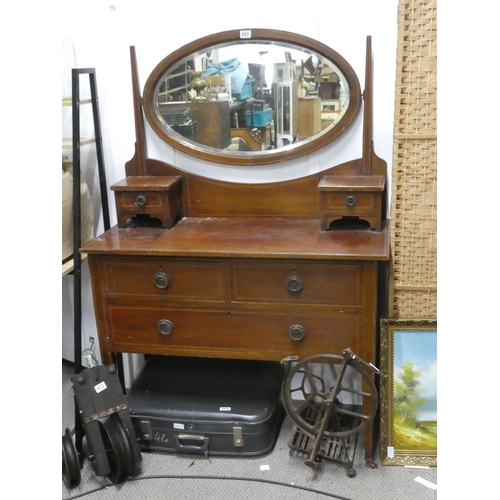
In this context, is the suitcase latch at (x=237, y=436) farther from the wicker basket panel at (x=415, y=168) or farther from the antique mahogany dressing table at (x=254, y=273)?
the wicker basket panel at (x=415, y=168)

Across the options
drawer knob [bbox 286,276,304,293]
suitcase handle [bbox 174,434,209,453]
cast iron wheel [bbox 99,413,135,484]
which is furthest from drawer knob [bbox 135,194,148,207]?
suitcase handle [bbox 174,434,209,453]

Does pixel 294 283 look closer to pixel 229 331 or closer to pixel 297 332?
pixel 297 332

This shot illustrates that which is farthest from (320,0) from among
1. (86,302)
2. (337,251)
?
(86,302)

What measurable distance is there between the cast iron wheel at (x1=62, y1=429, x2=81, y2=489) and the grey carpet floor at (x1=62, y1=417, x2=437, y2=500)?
3cm

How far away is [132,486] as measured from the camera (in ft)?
6.59

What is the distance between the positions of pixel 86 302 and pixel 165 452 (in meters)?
0.77

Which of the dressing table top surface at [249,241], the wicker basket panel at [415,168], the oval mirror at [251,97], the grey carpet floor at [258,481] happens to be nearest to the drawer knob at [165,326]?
the dressing table top surface at [249,241]

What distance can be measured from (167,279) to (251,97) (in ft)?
2.36

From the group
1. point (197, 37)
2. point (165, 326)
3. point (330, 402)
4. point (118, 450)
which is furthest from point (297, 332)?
point (197, 37)

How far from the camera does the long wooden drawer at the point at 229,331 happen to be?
6.19ft

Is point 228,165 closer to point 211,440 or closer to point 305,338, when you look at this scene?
point 305,338

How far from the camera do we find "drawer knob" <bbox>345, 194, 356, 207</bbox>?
6.41ft

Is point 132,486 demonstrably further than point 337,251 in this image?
Yes

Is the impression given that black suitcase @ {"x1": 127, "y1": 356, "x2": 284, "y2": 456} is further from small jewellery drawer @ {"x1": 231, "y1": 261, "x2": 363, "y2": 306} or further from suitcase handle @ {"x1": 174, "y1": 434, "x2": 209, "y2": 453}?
small jewellery drawer @ {"x1": 231, "y1": 261, "x2": 363, "y2": 306}
